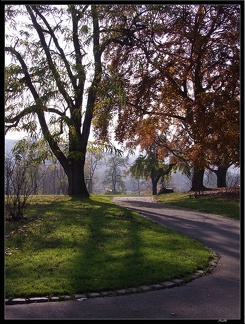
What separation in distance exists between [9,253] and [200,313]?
11.8 ft

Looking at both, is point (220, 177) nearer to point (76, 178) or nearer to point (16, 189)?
point (76, 178)

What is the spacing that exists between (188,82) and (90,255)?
35.4 ft

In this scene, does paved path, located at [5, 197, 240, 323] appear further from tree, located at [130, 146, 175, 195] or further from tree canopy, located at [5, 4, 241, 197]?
tree, located at [130, 146, 175, 195]

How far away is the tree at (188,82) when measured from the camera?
10.9m

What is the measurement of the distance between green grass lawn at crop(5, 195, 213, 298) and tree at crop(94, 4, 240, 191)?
153 inches

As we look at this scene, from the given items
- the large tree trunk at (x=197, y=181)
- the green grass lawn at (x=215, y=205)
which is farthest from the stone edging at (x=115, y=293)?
the large tree trunk at (x=197, y=181)

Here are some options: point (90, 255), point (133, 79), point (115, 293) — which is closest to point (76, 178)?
point (133, 79)

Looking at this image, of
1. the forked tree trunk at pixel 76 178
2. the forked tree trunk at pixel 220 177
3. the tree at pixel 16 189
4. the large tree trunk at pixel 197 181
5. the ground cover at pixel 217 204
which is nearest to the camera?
the tree at pixel 16 189

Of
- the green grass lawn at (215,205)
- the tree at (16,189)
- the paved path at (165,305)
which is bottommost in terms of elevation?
the paved path at (165,305)

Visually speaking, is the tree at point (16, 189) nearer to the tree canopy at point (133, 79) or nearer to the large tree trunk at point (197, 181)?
the tree canopy at point (133, 79)

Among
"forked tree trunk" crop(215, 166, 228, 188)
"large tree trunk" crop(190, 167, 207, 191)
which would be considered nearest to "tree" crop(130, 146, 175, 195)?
"forked tree trunk" crop(215, 166, 228, 188)

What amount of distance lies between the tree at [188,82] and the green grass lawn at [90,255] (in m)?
3.89

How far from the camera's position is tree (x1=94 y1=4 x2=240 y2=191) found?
10.9 meters
